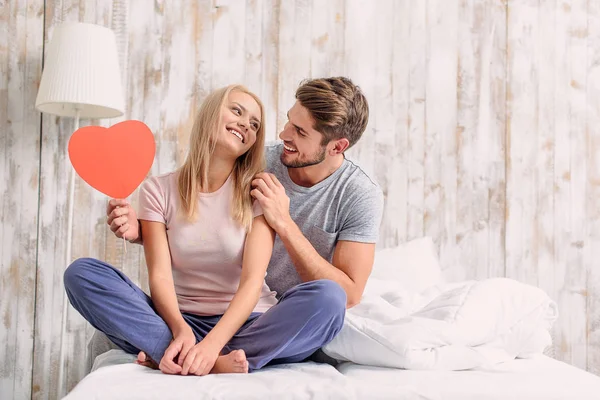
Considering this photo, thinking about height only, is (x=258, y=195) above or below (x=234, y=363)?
above

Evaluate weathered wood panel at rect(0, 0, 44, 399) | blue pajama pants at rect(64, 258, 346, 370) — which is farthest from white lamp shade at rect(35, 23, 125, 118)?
blue pajama pants at rect(64, 258, 346, 370)

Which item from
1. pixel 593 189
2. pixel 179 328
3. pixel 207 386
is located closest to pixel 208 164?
pixel 179 328

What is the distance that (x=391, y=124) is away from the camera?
2.61m

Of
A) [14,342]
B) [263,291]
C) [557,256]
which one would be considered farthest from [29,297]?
[557,256]

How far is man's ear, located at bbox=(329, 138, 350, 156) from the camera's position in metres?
1.92

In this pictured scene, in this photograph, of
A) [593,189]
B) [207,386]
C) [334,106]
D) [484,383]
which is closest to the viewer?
[207,386]

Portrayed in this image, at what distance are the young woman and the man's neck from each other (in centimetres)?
22

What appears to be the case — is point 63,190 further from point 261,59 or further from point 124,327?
point 124,327

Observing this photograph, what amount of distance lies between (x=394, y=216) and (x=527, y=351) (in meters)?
1.05

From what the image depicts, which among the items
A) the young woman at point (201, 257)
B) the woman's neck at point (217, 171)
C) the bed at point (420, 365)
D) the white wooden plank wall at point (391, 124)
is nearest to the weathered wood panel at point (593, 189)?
the white wooden plank wall at point (391, 124)

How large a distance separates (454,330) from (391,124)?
1.30 meters

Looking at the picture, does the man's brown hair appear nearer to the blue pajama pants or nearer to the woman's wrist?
the blue pajama pants

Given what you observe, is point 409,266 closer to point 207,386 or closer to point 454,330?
point 454,330

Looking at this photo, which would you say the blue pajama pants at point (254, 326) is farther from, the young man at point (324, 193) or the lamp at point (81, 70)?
the lamp at point (81, 70)
